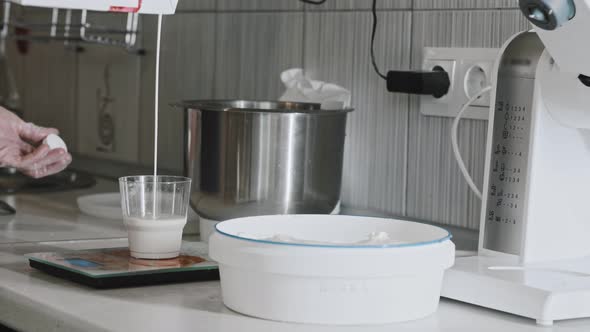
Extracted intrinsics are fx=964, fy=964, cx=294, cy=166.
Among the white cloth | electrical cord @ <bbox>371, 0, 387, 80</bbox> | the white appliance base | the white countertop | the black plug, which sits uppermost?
electrical cord @ <bbox>371, 0, 387, 80</bbox>

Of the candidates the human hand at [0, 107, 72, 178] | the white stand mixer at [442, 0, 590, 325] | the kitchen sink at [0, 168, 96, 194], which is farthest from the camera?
the kitchen sink at [0, 168, 96, 194]

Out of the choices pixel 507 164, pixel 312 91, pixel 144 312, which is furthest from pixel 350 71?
pixel 144 312

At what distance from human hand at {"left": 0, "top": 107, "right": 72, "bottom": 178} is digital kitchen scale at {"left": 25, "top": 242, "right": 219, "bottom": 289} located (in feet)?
1.08

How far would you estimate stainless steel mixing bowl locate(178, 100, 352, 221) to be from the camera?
136cm

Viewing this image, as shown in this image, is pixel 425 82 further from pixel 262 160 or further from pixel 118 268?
pixel 118 268

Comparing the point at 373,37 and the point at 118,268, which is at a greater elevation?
the point at 373,37

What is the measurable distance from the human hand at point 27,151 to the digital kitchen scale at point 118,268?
33cm

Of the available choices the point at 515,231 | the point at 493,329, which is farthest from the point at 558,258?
the point at 493,329

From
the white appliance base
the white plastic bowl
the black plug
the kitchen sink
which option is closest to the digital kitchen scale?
the white plastic bowl

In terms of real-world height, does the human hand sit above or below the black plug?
below

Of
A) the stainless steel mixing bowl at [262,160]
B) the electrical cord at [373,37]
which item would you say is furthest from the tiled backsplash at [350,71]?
the stainless steel mixing bowl at [262,160]

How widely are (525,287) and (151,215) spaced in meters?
0.47

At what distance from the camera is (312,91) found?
1.62 m

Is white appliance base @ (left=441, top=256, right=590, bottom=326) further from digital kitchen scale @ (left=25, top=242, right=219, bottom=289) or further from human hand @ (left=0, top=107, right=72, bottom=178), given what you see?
human hand @ (left=0, top=107, right=72, bottom=178)
